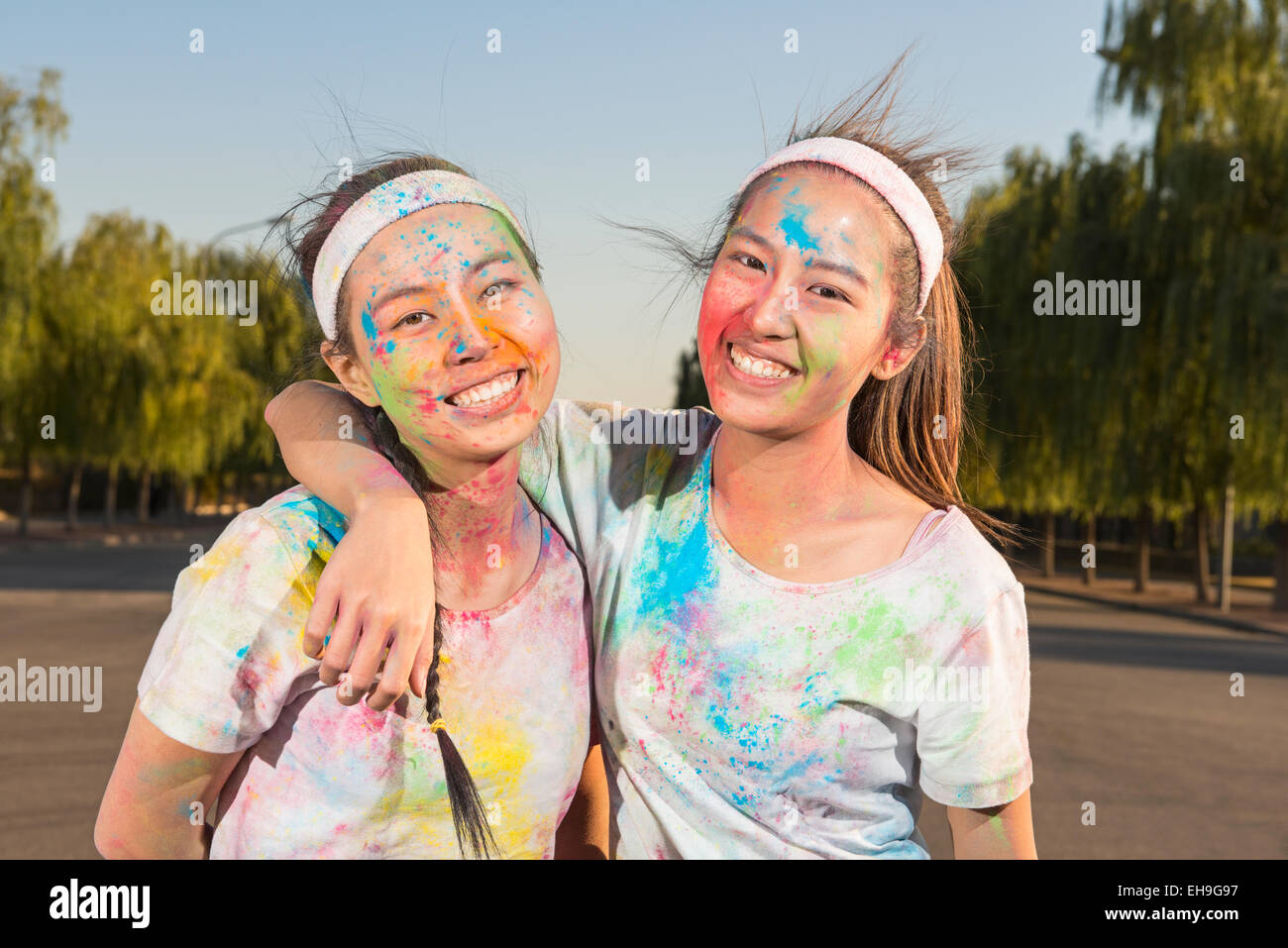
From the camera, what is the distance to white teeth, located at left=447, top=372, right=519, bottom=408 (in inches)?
66.5

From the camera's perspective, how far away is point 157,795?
1.70 meters

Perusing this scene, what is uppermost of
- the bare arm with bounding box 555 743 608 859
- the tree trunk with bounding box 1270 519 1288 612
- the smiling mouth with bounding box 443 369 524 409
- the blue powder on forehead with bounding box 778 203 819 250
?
the blue powder on forehead with bounding box 778 203 819 250

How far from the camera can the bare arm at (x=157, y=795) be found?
167cm

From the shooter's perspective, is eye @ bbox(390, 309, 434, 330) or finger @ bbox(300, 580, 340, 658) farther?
eye @ bbox(390, 309, 434, 330)

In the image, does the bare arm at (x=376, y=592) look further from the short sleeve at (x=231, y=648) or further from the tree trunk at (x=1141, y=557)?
the tree trunk at (x=1141, y=557)

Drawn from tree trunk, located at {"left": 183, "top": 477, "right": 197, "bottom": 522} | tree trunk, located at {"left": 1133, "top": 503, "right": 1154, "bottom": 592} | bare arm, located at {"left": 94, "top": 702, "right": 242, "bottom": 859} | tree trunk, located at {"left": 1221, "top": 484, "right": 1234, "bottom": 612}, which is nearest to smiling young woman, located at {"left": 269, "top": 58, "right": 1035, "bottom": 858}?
bare arm, located at {"left": 94, "top": 702, "right": 242, "bottom": 859}

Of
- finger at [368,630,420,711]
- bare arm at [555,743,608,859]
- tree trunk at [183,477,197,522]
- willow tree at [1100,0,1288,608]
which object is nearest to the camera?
finger at [368,630,420,711]

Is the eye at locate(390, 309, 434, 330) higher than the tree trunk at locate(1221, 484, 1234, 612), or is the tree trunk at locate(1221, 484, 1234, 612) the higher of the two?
the eye at locate(390, 309, 434, 330)

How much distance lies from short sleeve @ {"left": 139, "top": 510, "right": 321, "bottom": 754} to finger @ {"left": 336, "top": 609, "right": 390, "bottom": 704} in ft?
0.51

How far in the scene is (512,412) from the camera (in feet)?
5.58

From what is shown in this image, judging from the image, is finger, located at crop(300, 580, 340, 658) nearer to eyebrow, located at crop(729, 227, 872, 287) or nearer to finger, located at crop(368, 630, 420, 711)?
finger, located at crop(368, 630, 420, 711)

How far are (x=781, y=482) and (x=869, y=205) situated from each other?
1.51 ft

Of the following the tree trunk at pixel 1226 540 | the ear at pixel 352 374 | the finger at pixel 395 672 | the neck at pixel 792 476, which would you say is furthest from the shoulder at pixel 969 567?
the tree trunk at pixel 1226 540

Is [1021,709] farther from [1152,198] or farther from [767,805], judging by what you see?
[1152,198]
